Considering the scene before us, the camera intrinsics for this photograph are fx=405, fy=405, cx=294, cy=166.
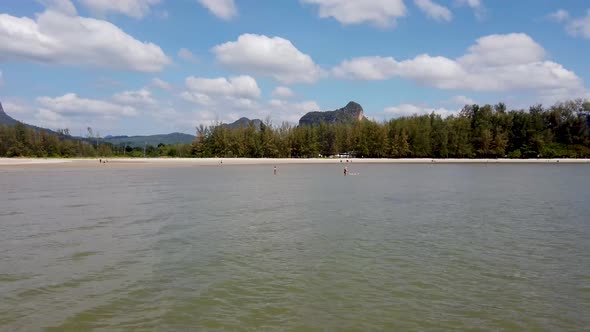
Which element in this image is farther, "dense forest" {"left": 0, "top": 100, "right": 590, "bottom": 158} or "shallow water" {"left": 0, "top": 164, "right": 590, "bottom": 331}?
"dense forest" {"left": 0, "top": 100, "right": 590, "bottom": 158}

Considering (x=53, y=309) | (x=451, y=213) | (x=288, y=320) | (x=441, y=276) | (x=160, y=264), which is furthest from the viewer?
(x=451, y=213)

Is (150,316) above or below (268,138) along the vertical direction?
below

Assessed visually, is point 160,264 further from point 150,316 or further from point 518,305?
point 518,305

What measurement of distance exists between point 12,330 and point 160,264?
367cm

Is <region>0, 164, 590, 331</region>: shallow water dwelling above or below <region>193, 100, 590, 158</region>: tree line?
below

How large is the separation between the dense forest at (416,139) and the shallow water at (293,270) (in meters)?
87.0

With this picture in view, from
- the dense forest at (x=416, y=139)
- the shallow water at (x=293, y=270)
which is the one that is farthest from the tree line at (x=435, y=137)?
the shallow water at (x=293, y=270)

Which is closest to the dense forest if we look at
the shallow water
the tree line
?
the tree line

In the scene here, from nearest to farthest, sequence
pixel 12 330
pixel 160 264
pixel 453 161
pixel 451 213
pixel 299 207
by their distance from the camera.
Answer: pixel 12 330
pixel 160 264
pixel 451 213
pixel 299 207
pixel 453 161

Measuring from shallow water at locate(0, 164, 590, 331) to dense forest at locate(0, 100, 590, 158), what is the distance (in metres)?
87.0

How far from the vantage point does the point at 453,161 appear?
99.4 m

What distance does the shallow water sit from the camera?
6457 millimetres

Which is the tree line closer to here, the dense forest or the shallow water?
the dense forest

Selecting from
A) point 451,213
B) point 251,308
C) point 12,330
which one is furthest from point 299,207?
point 12,330
